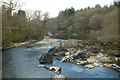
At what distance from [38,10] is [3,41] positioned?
71.0ft

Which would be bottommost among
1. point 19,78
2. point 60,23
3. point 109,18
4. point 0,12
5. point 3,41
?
point 19,78

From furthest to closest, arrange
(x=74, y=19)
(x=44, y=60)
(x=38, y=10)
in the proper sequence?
(x=74, y=19) < (x=38, y=10) < (x=44, y=60)

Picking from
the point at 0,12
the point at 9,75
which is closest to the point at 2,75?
the point at 9,75

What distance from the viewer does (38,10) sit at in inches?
1638

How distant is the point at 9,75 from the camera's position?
10789 millimetres

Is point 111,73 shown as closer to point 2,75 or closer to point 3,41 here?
point 2,75

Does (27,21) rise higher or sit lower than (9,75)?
higher

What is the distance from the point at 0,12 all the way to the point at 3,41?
6.12 meters

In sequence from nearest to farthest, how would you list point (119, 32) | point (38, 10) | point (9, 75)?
point (119, 32)
point (9, 75)
point (38, 10)

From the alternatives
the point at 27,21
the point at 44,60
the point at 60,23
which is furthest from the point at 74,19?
the point at 44,60

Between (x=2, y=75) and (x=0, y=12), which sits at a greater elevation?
(x=0, y=12)

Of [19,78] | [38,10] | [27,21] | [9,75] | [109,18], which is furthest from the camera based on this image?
[38,10]

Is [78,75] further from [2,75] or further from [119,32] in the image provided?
[2,75]

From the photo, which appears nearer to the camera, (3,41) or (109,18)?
(109,18)
